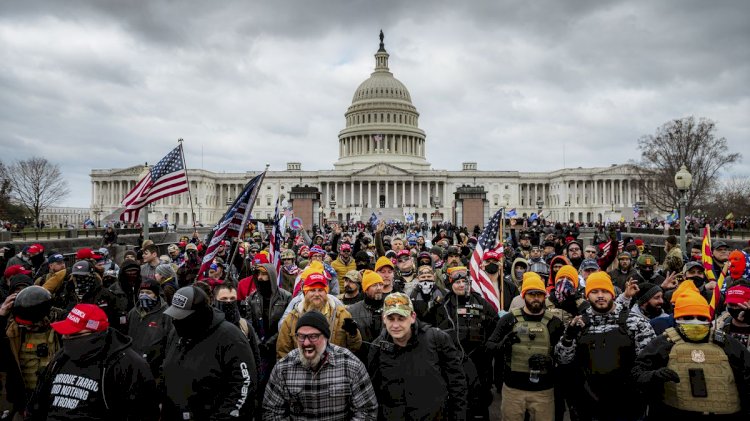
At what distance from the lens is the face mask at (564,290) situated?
6219mm

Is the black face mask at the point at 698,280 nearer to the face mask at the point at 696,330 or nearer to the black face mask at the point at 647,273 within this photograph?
the black face mask at the point at 647,273

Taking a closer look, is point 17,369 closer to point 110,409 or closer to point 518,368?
point 110,409

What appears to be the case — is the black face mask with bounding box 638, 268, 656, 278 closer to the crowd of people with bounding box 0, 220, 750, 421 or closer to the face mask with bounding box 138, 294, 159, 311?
the crowd of people with bounding box 0, 220, 750, 421

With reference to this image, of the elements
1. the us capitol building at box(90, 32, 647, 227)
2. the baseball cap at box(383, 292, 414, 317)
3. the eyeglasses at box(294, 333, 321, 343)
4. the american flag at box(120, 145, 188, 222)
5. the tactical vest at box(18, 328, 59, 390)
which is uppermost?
the us capitol building at box(90, 32, 647, 227)

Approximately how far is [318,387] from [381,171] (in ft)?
335

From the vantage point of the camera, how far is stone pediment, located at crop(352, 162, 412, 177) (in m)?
105

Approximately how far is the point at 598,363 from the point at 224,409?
329 cm

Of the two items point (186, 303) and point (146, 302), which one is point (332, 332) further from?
point (146, 302)

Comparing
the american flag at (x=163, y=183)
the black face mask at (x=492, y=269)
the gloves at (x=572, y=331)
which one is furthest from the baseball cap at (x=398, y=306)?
the american flag at (x=163, y=183)

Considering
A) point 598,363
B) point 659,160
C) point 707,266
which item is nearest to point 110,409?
point 598,363

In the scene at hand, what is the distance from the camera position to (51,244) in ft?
86.6

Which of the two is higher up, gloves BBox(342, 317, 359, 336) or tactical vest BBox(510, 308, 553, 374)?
gloves BBox(342, 317, 359, 336)

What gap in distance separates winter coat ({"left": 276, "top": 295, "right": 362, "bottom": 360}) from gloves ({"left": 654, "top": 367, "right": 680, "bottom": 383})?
2.56 meters

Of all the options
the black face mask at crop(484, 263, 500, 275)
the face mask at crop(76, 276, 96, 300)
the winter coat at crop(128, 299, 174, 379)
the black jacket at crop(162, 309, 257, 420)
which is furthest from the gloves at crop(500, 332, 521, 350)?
the face mask at crop(76, 276, 96, 300)
